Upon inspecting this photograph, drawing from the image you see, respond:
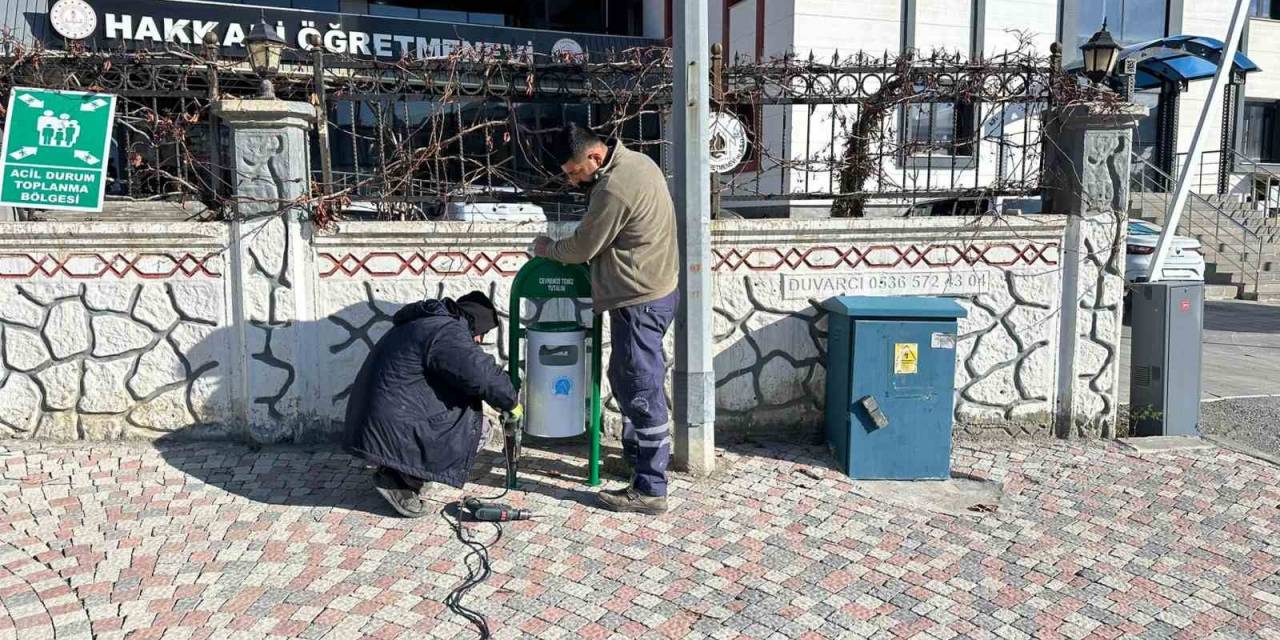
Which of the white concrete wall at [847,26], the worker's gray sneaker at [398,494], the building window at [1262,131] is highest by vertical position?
the white concrete wall at [847,26]

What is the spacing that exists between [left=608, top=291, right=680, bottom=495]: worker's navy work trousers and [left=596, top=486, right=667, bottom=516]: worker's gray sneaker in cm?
3

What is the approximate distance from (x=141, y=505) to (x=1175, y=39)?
17453mm

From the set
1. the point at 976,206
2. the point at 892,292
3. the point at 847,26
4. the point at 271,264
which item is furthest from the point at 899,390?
the point at 847,26

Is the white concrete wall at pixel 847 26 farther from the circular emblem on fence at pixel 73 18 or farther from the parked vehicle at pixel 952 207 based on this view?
the circular emblem on fence at pixel 73 18

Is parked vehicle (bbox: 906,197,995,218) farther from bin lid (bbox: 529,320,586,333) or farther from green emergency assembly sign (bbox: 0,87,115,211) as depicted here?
green emergency assembly sign (bbox: 0,87,115,211)

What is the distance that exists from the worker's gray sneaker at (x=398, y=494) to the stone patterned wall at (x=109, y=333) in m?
1.60

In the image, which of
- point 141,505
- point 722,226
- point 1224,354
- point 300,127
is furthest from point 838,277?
point 1224,354

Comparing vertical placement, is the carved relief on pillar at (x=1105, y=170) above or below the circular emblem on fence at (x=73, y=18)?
below

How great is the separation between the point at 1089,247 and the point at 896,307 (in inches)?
62.5

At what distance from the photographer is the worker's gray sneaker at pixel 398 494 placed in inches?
163

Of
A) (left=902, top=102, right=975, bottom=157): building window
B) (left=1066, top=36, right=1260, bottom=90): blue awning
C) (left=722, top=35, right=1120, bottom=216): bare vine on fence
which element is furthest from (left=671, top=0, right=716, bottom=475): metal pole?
(left=1066, top=36, right=1260, bottom=90): blue awning

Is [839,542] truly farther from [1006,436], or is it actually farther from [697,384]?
[1006,436]

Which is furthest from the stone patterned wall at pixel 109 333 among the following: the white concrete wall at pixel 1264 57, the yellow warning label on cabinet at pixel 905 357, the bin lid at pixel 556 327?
the white concrete wall at pixel 1264 57

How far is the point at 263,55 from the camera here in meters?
5.11
